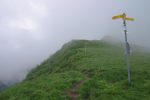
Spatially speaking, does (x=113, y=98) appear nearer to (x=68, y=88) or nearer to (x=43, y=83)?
(x=68, y=88)

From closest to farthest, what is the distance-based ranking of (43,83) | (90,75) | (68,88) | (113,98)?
(113,98)
(68,88)
(43,83)
(90,75)

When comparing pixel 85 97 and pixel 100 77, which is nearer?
pixel 85 97

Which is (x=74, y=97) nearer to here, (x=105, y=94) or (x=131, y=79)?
(x=105, y=94)

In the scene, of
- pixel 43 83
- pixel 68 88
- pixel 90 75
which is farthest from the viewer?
pixel 90 75

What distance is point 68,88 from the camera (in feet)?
111

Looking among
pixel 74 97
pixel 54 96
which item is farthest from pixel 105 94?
pixel 54 96

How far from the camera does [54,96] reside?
30484 mm

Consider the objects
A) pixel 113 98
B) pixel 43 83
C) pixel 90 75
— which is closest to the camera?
pixel 113 98

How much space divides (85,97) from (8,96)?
925 centimetres

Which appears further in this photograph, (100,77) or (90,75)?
(90,75)

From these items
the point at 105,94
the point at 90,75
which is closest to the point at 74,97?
the point at 105,94

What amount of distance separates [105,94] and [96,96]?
35.3 inches

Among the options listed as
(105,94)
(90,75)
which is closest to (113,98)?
(105,94)

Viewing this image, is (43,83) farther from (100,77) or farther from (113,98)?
(113,98)
